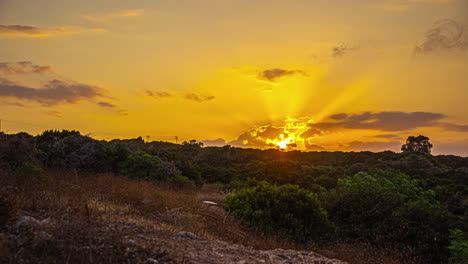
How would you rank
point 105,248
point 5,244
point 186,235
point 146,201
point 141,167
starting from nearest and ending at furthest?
point 5,244, point 105,248, point 186,235, point 146,201, point 141,167

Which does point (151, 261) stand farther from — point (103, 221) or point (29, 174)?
point (29, 174)

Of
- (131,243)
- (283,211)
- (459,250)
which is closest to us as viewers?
(131,243)

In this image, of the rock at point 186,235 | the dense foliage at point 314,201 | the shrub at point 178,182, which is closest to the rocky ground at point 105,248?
the rock at point 186,235

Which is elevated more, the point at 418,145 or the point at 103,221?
the point at 418,145

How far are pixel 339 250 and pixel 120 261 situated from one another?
9071 millimetres

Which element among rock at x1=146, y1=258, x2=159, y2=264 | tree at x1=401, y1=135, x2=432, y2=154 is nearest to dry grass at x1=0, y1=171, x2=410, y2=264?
rock at x1=146, y1=258, x2=159, y2=264

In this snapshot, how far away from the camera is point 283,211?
15.2 m

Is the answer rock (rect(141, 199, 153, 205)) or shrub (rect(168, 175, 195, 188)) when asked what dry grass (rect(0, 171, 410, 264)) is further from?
shrub (rect(168, 175, 195, 188))

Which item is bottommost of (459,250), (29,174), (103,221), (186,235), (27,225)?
(459,250)

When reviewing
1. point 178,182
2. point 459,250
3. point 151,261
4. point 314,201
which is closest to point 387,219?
point 459,250

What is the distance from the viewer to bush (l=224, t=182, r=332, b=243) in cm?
1453

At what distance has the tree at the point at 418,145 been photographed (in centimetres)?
7288

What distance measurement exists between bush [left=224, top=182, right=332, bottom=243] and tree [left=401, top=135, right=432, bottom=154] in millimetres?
64727

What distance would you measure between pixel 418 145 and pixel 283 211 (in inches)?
2644
